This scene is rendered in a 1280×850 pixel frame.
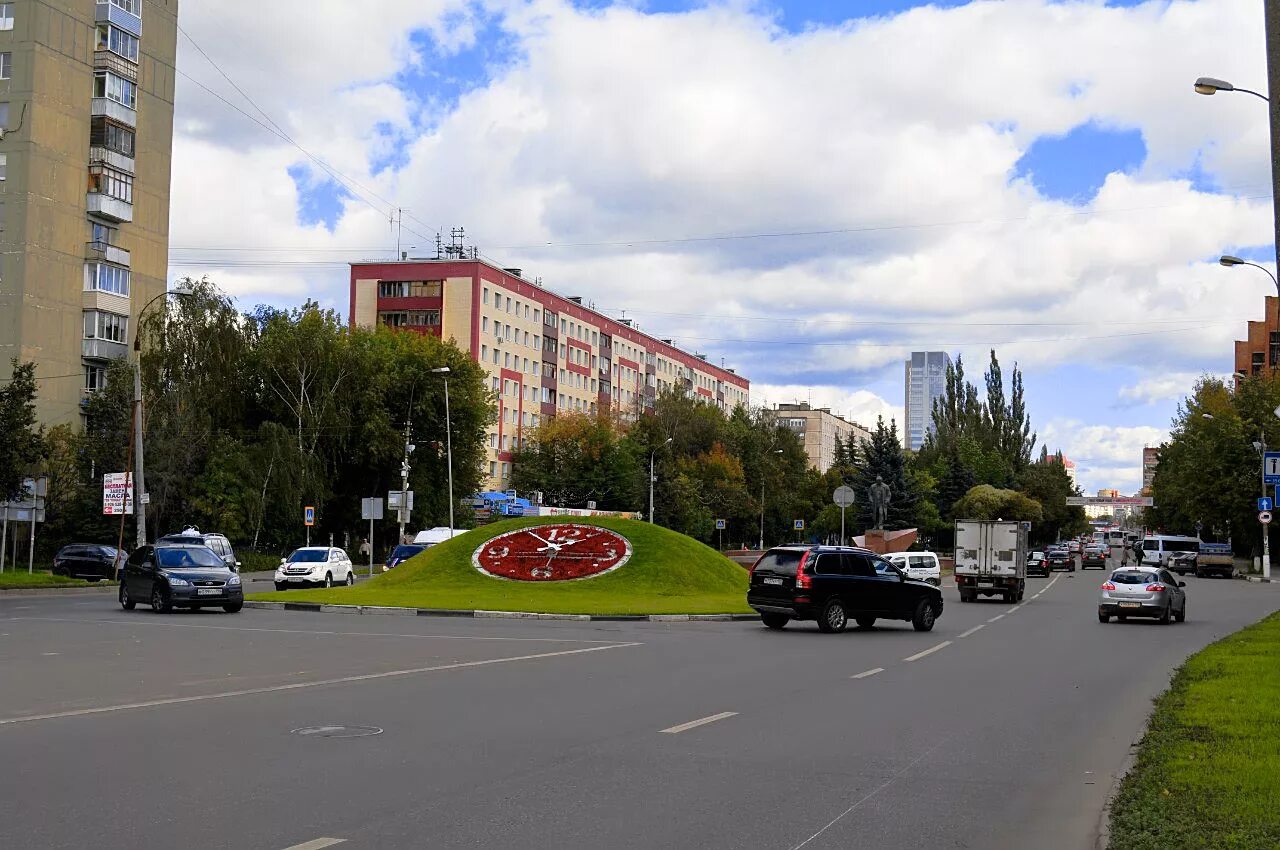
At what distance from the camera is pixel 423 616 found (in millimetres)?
30938

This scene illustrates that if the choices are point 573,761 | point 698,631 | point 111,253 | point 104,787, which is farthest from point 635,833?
point 111,253

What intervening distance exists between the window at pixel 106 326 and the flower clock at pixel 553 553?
34.6 meters

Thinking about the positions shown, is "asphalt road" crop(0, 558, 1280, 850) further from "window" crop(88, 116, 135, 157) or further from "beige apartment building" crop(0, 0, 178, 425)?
"window" crop(88, 116, 135, 157)

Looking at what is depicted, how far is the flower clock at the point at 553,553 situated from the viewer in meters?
39.3

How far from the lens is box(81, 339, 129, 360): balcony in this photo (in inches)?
2601

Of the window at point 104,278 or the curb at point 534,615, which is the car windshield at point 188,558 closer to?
the curb at point 534,615

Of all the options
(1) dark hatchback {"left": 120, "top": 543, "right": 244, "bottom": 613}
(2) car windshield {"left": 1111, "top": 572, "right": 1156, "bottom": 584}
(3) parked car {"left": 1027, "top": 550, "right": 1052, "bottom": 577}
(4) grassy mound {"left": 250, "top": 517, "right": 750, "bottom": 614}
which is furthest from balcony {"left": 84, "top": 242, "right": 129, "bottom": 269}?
(2) car windshield {"left": 1111, "top": 572, "right": 1156, "bottom": 584}

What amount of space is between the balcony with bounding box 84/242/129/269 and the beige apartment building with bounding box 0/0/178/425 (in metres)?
0.08

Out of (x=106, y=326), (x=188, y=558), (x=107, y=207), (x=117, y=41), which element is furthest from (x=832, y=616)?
(x=117, y=41)

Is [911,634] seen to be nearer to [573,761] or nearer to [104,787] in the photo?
[573,761]

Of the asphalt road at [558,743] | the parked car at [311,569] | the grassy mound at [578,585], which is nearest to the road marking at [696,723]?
the asphalt road at [558,743]

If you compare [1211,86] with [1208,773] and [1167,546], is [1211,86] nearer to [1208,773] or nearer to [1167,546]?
[1208,773]

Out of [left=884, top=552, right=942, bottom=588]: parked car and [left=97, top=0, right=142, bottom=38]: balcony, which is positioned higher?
[left=97, top=0, right=142, bottom=38]: balcony

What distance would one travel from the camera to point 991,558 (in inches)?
1670
